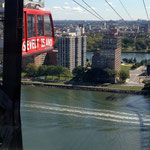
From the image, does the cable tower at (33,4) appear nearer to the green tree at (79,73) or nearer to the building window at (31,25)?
the building window at (31,25)

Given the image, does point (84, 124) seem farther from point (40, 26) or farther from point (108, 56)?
point (108, 56)

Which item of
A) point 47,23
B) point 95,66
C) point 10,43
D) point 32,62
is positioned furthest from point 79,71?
point 10,43

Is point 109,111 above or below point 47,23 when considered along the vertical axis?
below

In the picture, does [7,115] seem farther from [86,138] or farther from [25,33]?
[86,138]

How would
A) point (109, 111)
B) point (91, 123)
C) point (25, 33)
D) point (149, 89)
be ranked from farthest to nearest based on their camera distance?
point (149, 89)
point (109, 111)
point (91, 123)
point (25, 33)

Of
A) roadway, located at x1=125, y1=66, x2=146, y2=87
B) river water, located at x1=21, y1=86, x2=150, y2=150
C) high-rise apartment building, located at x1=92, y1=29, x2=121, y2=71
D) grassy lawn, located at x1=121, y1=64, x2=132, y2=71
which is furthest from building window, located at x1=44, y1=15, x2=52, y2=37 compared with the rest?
grassy lawn, located at x1=121, y1=64, x2=132, y2=71

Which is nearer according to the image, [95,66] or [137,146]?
[137,146]

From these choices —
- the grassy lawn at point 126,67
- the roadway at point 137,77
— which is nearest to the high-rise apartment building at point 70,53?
the grassy lawn at point 126,67
